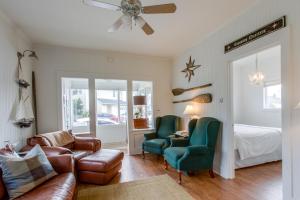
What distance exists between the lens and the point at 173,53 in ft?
14.8

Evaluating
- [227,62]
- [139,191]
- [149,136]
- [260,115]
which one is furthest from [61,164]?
[260,115]

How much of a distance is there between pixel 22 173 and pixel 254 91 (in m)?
6.26

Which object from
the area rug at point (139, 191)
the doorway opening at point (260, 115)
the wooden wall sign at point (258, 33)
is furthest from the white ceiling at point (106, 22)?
the area rug at point (139, 191)

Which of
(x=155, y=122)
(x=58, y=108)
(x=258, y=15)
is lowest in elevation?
(x=155, y=122)

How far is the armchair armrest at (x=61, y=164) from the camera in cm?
213

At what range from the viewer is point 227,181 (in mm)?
2803

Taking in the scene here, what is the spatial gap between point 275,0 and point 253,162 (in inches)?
113

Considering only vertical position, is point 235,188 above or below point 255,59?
below

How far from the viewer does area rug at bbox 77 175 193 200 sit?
92.0 inches

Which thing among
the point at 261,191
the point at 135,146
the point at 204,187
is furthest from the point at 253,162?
the point at 135,146

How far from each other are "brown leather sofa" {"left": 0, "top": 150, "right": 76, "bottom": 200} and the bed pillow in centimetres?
5

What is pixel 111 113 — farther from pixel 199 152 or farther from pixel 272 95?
pixel 272 95

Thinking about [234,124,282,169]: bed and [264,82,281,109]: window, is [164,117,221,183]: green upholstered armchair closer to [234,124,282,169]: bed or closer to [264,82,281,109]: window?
[234,124,282,169]: bed

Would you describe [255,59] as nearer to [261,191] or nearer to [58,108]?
[261,191]
